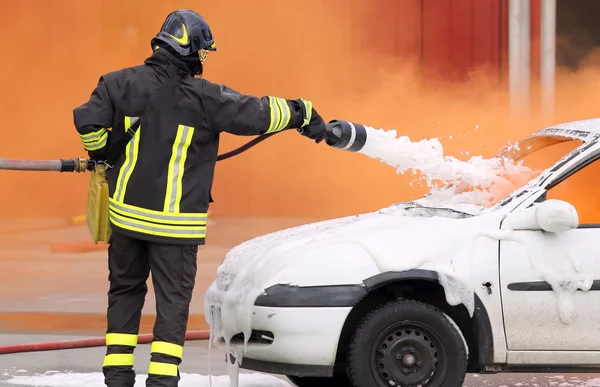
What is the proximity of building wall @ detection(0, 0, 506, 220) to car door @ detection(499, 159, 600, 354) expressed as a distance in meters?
8.80

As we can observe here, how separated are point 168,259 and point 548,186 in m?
1.90

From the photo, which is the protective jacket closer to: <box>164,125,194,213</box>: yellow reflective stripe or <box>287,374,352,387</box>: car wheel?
<box>164,125,194,213</box>: yellow reflective stripe

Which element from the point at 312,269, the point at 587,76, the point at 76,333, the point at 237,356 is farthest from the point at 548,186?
the point at 587,76

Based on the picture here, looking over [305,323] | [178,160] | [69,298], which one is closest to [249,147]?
[178,160]

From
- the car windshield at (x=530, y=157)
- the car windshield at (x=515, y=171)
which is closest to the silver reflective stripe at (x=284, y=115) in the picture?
the car windshield at (x=515, y=171)

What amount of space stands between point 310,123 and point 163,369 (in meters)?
1.44

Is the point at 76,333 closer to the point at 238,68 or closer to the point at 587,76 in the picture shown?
the point at 238,68

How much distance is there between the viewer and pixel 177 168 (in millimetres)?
5699

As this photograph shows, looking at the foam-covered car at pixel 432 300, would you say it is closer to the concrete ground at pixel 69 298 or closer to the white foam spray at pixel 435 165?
the white foam spray at pixel 435 165

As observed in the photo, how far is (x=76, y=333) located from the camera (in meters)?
8.59

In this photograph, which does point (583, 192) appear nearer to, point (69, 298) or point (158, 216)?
point (158, 216)

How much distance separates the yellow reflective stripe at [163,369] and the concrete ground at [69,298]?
1106 millimetres

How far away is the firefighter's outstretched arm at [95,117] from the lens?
558 cm

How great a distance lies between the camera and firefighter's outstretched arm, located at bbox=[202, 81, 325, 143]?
5.71 m
